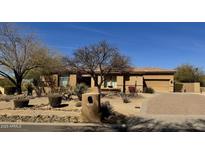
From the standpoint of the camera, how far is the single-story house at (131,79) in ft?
124

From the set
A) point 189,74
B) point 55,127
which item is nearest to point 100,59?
point 55,127

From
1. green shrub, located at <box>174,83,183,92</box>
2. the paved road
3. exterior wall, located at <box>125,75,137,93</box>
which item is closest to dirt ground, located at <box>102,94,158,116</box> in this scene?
the paved road

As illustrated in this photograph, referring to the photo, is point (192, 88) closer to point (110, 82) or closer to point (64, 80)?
point (110, 82)

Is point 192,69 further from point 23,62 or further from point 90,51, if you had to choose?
point 23,62

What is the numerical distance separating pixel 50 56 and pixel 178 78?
26299 millimetres

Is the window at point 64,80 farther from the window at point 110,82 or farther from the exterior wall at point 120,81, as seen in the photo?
the exterior wall at point 120,81

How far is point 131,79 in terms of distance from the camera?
3825cm

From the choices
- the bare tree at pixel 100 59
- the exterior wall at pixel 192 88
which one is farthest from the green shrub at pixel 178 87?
the bare tree at pixel 100 59

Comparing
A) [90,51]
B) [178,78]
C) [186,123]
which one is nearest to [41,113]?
[186,123]

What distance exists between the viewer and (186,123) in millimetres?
13500

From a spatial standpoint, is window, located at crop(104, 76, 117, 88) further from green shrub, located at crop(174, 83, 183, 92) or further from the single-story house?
green shrub, located at crop(174, 83, 183, 92)

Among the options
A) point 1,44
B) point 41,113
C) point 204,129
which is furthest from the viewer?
point 1,44

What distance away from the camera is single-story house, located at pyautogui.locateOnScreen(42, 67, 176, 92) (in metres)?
37.8

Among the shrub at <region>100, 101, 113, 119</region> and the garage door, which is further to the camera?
the garage door
